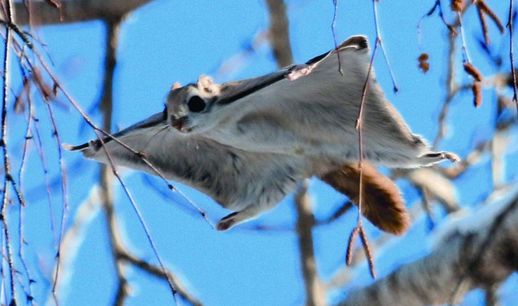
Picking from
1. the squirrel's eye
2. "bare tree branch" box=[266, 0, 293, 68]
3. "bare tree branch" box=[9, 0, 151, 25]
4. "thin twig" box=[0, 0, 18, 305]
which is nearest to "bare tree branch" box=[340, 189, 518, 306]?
the squirrel's eye

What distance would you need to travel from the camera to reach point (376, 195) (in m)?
2.70

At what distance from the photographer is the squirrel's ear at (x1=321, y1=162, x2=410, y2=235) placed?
2.67 meters

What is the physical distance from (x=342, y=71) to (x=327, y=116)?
0.21 metres

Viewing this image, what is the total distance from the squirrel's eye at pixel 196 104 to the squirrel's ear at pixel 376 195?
13.3 inches

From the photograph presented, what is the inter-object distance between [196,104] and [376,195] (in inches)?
17.6

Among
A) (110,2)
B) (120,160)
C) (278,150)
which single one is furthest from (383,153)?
(110,2)

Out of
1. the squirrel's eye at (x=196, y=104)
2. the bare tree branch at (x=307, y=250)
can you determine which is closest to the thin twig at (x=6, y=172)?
the squirrel's eye at (x=196, y=104)

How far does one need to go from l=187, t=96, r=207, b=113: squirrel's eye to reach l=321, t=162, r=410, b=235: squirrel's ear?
1.11 feet

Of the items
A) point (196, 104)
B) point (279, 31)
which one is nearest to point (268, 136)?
point (196, 104)

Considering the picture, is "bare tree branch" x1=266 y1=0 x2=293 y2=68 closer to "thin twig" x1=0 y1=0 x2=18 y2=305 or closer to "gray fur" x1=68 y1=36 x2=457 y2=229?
"gray fur" x1=68 y1=36 x2=457 y2=229

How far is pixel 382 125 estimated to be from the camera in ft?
8.29

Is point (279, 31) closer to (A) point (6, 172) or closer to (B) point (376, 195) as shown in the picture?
(B) point (376, 195)

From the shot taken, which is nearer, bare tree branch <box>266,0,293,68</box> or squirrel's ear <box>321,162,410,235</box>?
squirrel's ear <box>321,162,410,235</box>

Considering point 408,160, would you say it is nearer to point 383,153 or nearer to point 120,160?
point 383,153
